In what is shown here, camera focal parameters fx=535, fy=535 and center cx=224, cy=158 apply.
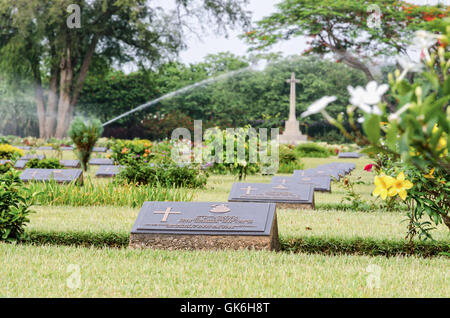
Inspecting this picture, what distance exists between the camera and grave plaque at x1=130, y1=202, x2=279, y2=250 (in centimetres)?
522

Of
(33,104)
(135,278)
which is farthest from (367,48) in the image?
(33,104)

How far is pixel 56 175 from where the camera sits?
35.1ft

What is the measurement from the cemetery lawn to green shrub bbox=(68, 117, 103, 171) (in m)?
8.15

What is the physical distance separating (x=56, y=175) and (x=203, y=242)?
20.7 ft

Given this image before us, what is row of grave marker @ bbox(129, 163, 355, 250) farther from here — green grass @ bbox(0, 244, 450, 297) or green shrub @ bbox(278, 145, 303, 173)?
green shrub @ bbox(278, 145, 303, 173)

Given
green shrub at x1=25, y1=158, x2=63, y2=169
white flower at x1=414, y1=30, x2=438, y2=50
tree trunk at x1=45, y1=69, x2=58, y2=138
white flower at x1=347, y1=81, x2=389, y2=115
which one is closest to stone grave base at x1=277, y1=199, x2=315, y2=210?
white flower at x1=414, y1=30, x2=438, y2=50

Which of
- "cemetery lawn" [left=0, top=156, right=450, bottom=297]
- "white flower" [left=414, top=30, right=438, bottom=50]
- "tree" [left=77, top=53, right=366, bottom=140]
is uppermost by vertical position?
"tree" [left=77, top=53, right=366, bottom=140]

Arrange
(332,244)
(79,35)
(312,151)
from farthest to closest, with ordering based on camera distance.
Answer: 1. (79,35)
2. (312,151)
3. (332,244)

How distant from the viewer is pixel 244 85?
135 feet

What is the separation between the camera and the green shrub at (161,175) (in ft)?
35.8

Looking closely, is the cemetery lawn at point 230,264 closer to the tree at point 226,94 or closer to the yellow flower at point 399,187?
the yellow flower at point 399,187

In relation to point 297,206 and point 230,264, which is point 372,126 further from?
point 297,206

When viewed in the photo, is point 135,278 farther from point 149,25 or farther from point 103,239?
point 149,25

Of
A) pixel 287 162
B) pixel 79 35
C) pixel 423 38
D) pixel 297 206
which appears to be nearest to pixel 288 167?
pixel 287 162
